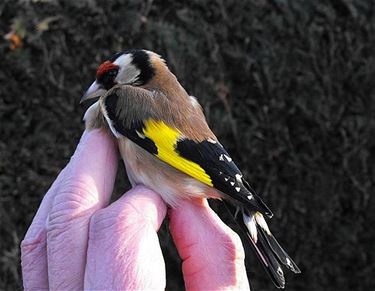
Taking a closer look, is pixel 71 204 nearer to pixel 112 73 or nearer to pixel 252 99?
pixel 112 73

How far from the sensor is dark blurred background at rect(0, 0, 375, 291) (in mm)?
3930

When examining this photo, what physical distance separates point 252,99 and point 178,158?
6.06ft

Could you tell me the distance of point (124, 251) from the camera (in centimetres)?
170

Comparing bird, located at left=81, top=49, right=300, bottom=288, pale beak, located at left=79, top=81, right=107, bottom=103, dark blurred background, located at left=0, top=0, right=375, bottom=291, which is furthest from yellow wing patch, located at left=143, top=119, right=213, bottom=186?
dark blurred background, located at left=0, top=0, right=375, bottom=291

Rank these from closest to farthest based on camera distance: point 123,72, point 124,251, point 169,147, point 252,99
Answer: point 124,251, point 169,147, point 123,72, point 252,99

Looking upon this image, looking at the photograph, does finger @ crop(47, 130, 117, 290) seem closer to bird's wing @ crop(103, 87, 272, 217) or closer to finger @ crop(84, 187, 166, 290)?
finger @ crop(84, 187, 166, 290)

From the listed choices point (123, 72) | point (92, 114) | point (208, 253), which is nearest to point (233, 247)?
point (208, 253)

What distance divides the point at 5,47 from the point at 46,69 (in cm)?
26

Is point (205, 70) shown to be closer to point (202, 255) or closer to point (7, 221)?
point (7, 221)

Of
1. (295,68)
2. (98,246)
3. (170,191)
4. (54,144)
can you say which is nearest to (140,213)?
(98,246)

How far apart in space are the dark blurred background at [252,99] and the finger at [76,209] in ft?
6.32

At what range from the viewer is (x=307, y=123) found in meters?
4.37

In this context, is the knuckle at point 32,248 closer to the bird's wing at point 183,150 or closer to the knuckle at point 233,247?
the knuckle at point 233,247

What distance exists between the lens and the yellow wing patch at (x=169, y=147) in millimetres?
2477
